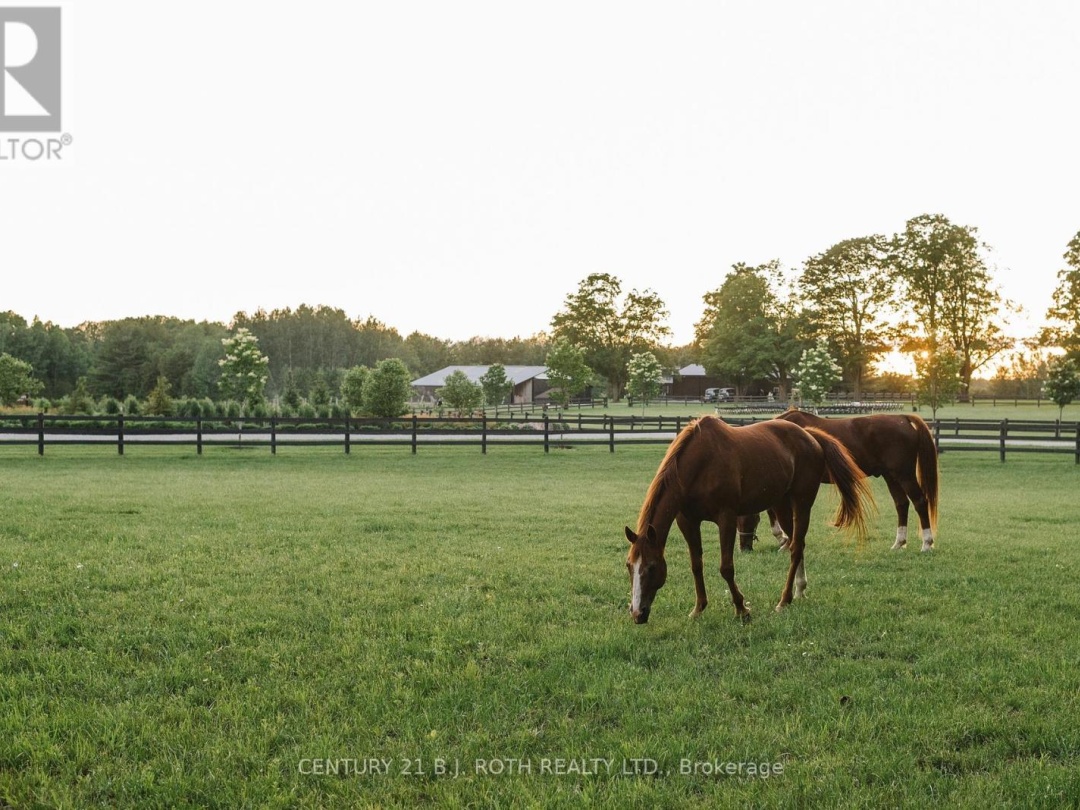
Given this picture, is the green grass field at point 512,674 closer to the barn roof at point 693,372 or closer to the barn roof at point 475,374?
the barn roof at point 475,374

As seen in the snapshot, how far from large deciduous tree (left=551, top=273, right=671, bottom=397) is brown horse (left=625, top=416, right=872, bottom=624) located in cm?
7758

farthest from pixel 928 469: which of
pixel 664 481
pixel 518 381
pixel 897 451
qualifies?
pixel 518 381

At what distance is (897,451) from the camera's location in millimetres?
8812

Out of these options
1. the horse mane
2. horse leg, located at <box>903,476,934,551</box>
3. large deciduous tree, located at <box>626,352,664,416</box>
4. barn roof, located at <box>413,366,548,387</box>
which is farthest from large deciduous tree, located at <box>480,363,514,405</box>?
the horse mane

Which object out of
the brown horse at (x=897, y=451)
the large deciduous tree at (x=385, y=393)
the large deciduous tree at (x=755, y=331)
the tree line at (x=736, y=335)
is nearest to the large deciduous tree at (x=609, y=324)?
the tree line at (x=736, y=335)

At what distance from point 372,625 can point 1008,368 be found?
8755 centimetres

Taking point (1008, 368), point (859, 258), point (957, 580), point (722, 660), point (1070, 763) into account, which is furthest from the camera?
point (1008, 368)

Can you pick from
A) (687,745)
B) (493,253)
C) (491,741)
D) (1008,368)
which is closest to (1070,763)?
(687,745)

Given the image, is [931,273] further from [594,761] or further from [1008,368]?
[594,761]

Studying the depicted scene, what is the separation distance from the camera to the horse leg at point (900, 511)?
8.38 m

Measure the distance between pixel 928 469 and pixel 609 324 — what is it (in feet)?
254

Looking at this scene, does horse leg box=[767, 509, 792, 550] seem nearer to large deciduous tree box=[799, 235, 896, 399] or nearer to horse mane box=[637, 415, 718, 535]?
horse mane box=[637, 415, 718, 535]

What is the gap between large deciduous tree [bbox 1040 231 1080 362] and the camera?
160ft

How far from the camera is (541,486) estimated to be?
14297mm
